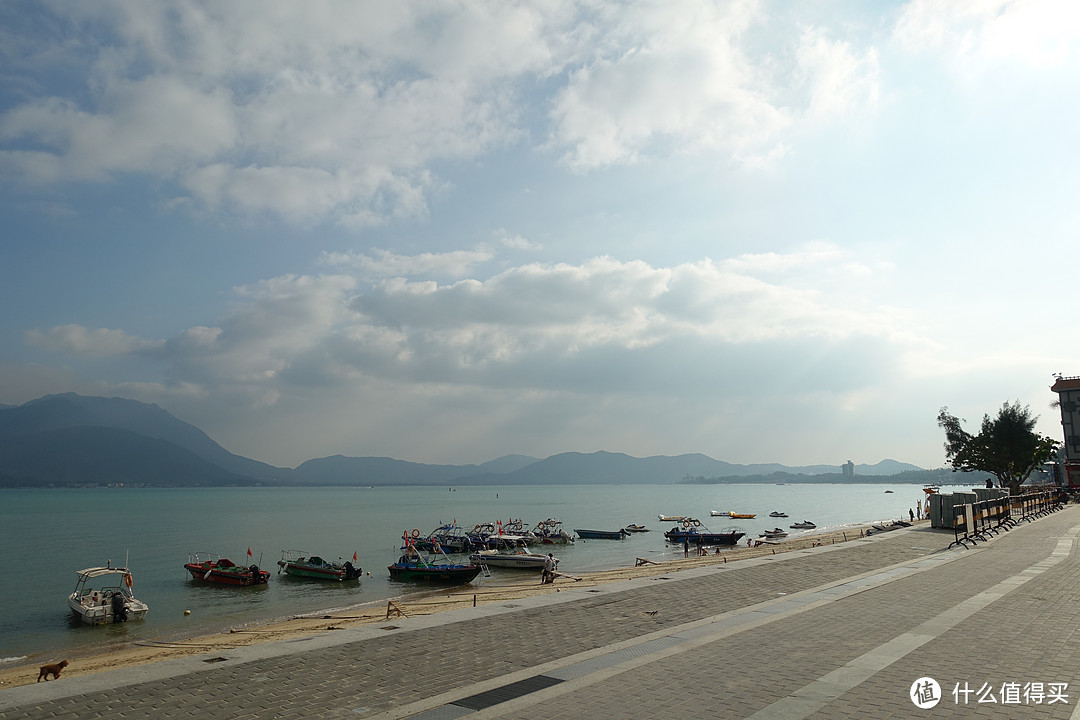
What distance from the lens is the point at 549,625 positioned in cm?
1176

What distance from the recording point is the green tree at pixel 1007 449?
61.3 meters

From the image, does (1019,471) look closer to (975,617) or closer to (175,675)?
(975,617)

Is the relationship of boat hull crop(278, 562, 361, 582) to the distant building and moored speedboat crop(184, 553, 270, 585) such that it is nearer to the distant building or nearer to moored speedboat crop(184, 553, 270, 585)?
moored speedboat crop(184, 553, 270, 585)

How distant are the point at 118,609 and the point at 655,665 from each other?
1253 inches

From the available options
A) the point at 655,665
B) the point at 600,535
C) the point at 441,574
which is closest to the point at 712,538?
the point at 600,535

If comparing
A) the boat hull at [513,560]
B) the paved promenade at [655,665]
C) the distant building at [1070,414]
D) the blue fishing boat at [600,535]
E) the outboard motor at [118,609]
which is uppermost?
the distant building at [1070,414]

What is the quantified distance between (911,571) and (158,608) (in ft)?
120

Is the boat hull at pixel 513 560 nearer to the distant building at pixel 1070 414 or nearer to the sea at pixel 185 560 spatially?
the sea at pixel 185 560

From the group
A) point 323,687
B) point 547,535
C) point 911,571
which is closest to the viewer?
point 323,687

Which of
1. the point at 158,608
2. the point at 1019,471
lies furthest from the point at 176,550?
the point at 1019,471

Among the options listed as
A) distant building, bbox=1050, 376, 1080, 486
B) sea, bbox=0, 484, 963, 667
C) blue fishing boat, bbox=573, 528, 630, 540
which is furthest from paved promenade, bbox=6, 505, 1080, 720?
distant building, bbox=1050, 376, 1080, 486
